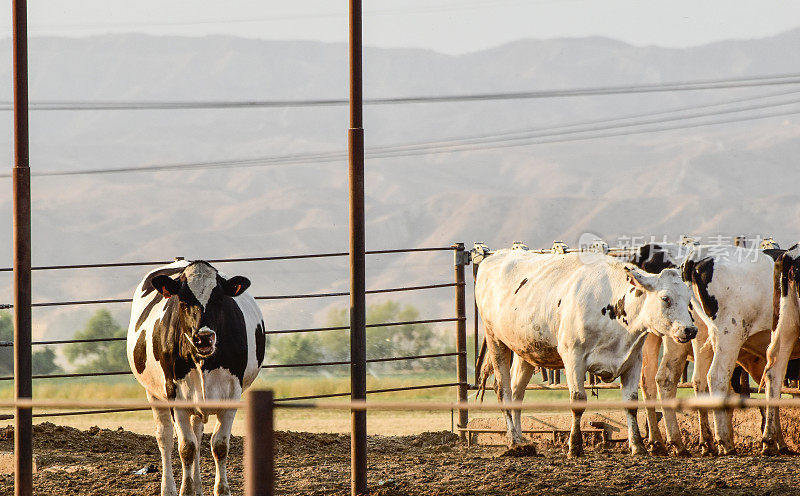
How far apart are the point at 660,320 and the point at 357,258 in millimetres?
3110

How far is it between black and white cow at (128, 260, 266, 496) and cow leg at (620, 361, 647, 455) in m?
3.63

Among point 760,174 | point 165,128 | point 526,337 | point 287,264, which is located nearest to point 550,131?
point 760,174

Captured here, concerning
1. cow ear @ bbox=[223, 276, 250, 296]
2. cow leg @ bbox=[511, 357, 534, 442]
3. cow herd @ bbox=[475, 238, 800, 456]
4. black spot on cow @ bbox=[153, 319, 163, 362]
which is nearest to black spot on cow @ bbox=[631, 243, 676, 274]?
cow herd @ bbox=[475, 238, 800, 456]

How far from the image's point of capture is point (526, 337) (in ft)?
38.2

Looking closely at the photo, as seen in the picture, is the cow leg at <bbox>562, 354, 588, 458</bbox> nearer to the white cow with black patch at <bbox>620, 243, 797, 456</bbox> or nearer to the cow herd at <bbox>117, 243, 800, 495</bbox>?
the cow herd at <bbox>117, 243, 800, 495</bbox>

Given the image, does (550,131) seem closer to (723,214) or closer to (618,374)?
(723,214)

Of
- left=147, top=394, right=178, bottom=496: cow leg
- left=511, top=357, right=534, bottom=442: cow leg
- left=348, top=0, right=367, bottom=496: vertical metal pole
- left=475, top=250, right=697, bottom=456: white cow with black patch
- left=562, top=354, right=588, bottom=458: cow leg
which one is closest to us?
left=348, top=0, right=367, bottom=496: vertical metal pole

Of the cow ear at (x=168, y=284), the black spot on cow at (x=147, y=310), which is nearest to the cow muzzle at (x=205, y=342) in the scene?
the cow ear at (x=168, y=284)

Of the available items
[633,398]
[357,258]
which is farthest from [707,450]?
[357,258]

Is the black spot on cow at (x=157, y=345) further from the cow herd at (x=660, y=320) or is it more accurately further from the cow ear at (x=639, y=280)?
the cow ear at (x=639, y=280)

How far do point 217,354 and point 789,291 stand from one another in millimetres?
5303

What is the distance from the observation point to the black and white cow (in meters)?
8.62

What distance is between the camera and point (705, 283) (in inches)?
429

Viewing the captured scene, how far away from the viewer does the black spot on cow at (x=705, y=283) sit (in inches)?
428
